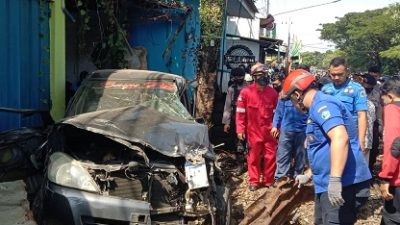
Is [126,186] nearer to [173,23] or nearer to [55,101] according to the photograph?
[55,101]

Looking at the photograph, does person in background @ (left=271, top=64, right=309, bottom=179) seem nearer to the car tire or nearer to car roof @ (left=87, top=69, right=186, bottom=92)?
car roof @ (left=87, top=69, right=186, bottom=92)

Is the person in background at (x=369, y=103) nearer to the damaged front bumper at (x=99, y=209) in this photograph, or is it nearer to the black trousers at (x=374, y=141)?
the black trousers at (x=374, y=141)

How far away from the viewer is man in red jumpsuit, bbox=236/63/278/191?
22.6 ft

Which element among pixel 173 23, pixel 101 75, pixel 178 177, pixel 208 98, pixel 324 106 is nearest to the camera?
pixel 324 106

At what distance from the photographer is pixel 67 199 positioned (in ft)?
13.0

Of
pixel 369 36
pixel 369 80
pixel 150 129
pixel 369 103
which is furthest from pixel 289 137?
pixel 369 36

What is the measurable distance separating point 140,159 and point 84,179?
565 millimetres

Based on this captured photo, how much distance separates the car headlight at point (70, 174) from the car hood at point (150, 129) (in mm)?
369

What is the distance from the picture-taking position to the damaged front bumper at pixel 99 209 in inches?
154

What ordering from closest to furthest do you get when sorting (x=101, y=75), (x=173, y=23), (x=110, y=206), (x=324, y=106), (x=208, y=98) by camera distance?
(x=324, y=106)
(x=110, y=206)
(x=101, y=75)
(x=208, y=98)
(x=173, y=23)

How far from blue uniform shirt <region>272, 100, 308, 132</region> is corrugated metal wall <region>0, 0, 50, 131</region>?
11.4ft

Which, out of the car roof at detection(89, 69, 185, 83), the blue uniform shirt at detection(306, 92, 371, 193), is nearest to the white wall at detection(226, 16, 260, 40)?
the car roof at detection(89, 69, 185, 83)

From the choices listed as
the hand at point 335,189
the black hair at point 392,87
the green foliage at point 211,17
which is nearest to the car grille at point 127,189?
the hand at point 335,189

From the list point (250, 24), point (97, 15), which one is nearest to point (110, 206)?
point (97, 15)
